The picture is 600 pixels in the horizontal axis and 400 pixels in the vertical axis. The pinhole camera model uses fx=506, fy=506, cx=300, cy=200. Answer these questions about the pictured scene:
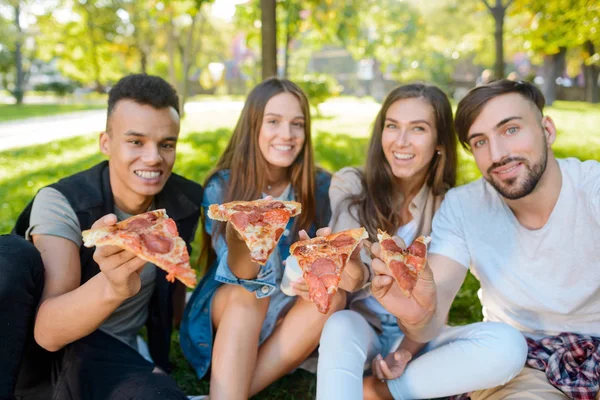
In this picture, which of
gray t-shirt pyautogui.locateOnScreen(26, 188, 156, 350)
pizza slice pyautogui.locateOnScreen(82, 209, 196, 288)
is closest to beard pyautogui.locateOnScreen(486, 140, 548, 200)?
pizza slice pyautogui.locateOnScreen(82, 209, 196, 288)

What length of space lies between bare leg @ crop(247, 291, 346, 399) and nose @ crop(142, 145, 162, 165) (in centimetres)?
134

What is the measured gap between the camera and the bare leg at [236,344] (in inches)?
124

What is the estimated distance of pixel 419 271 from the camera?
269 cm

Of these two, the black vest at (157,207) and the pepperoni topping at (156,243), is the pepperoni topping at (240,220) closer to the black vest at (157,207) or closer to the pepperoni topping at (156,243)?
the pepperoni topping at (156,243)

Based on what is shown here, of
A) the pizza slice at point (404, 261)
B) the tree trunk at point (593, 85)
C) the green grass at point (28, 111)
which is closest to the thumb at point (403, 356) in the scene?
the pizza slice at point (404, 261)

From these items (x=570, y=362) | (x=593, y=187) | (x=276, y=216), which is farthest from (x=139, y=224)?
(x=593, y=187)

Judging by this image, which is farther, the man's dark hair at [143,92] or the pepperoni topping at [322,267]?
the man's dark hair at [143,92]

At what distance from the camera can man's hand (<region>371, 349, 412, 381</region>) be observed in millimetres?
3205

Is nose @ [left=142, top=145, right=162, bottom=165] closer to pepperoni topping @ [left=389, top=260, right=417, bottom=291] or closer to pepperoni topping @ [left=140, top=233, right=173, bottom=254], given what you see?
pepperoni topping @ [left=140, top=233, right=173, bottom=254]

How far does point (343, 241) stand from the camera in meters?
2.79

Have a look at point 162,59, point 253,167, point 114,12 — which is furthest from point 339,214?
point 162,59

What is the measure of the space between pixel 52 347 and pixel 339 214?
2107 mm

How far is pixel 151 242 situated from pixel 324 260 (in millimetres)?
890

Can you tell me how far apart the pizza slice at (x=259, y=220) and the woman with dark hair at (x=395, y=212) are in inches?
22.6
